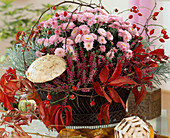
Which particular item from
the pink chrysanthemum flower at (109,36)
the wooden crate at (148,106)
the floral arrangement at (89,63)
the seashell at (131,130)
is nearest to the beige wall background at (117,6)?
the wooden crate at (148,106)

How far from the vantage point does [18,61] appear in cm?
67

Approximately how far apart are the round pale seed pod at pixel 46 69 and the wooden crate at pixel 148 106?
51 centimetres

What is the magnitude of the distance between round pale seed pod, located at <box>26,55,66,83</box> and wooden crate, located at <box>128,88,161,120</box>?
0.51 m

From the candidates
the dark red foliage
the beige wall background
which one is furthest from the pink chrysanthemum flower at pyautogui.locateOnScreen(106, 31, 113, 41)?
the beige wall background

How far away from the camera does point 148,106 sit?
0.94 m

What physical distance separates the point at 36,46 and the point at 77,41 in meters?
0.16

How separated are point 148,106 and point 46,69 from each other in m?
0.57

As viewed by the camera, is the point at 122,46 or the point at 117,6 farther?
the point at 117,6

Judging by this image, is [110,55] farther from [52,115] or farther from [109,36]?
[52,115]

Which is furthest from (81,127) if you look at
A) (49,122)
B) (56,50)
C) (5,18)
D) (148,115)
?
(5,18)

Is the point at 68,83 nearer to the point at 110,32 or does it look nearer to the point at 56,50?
the point at 56,50

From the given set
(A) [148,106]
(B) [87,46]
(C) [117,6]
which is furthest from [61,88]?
(C) [117,6]

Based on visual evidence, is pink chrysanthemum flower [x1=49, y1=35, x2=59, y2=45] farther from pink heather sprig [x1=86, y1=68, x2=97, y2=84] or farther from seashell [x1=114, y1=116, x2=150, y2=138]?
seashell [x1=114, y1=116, x2=150, y2=138]

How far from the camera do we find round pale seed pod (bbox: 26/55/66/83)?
51 centimetres
